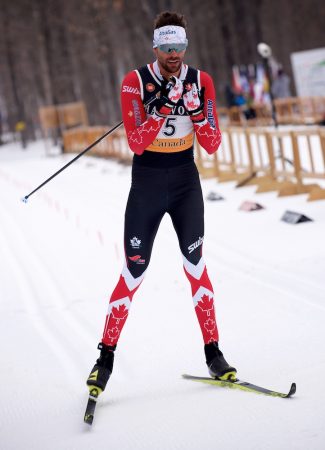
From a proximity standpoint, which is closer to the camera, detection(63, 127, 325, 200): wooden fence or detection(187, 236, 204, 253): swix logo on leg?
detection(187, 236, 204, 253): swix logo on leg

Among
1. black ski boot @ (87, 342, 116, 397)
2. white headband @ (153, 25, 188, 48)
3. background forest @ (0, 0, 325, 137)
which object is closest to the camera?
white headband @ (153, 25, 188, 48)

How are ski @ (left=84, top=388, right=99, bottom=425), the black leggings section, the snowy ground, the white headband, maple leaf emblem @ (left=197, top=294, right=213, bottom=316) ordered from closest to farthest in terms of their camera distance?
the snowy ground < ski @ (left=84, top=388, right=99, bottom=425) < the white headband < the black leggings section < maple leaf emblem @ (left=197, top=294, right=213, bottom=316)

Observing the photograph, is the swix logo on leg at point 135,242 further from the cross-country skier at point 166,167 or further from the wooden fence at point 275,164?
the wooden fence at point 275,164

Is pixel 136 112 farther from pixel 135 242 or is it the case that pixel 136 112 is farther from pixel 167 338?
pixel 167 338

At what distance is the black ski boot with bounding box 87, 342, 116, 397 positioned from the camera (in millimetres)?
4918

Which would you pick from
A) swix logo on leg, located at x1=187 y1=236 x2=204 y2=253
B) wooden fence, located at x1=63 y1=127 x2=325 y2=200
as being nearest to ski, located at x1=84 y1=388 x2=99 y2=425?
swix logo on leg, located at x1=187 y1=236 x2=204 y2=253

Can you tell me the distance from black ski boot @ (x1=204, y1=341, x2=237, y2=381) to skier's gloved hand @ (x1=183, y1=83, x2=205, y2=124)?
4.55 feet

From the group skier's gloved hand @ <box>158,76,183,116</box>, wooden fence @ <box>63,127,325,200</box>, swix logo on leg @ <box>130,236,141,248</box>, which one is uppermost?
skier's gloved hand @ <box>158,76,183,116</box>

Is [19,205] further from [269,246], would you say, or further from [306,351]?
[306,351]

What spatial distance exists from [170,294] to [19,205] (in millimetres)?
10364

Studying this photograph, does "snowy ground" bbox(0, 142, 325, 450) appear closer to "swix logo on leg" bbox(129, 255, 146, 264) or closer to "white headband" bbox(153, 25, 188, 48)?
"swix logo on leg" bbox(129, 255, 146, 264)

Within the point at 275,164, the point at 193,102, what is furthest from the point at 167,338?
the point at 275,164

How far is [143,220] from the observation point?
504cm

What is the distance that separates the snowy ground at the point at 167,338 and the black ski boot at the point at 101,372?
0.14 metres
